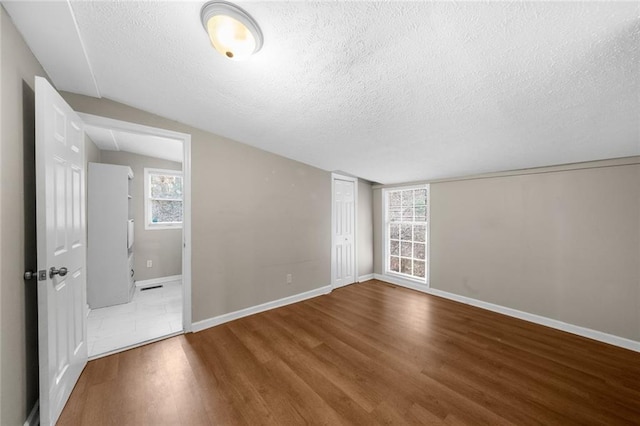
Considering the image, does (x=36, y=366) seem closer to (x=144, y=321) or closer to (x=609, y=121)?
(x=144, y=321)

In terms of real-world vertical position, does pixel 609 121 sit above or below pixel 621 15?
below

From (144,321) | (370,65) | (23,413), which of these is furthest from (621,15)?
(144,321)

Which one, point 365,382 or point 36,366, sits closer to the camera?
point 36,366

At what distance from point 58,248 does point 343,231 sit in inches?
139

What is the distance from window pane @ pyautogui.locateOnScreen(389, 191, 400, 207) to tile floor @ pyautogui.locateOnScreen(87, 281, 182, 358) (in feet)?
12.8

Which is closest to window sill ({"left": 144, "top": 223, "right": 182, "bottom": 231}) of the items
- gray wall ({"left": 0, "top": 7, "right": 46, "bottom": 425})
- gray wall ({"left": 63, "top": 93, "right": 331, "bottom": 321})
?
gray wall ({"left": 63, "top": 93, "right": 331, "bottom": 321})

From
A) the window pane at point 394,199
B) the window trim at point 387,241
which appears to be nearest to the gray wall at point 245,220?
the window trim at point 387,241

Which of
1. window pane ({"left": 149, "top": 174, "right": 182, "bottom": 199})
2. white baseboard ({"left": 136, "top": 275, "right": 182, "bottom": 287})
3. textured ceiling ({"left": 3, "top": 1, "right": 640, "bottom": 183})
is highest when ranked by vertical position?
textured ceiling ({"left": 3, "top": 1, "right": 640, "bottom": 183})

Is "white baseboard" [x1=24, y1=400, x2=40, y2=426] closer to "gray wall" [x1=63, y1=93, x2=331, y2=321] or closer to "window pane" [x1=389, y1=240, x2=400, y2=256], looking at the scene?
"gray wall" [x1=63, y1=93, x2=331, y2=321]

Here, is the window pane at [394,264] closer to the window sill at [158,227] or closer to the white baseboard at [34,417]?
the window sill at [158,227]

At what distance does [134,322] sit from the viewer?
109 inches

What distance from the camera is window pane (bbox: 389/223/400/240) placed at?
177 inches

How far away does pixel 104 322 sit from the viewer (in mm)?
2746

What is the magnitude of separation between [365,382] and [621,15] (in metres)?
2.57
